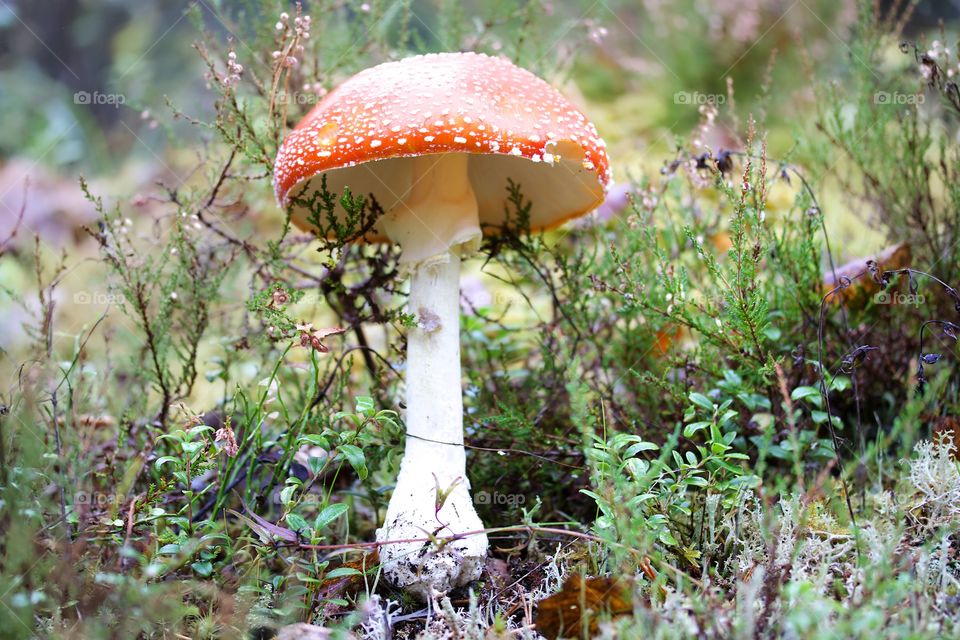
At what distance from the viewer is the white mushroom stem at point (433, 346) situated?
2088 millimetres

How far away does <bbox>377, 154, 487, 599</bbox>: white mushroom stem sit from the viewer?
2088mm

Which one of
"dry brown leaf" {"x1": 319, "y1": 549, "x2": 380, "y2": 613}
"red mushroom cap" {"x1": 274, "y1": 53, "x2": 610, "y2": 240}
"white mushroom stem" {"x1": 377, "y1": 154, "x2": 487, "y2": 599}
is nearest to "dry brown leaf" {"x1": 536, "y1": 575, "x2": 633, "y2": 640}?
"white mushroom stem" {"x1": 377, "y1": 154, "x2": 487, "y2": 599}

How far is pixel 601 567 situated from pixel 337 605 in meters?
0.73

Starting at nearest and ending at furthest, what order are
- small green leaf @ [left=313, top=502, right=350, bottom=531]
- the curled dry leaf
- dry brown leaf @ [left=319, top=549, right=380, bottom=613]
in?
small green leaf @ [left=313, top=502, right=350, bottom=531], dry brown leaf @ [left=319, top=549, right=380, bottom=613], the curled dry leaf

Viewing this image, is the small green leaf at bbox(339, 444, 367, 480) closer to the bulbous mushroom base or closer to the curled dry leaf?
the bulbous mushroom base

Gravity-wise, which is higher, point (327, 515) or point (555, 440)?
point (555, 440)

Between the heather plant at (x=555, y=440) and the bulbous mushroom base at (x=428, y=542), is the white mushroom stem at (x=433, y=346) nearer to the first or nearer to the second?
the bulbous mushroom base at (x=428, y=542)

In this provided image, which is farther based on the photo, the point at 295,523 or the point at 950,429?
the point at 950,429

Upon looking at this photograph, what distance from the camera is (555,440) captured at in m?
2.26

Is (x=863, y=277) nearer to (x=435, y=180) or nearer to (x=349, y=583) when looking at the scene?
(x=435, y=180)

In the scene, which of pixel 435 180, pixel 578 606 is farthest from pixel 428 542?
pixel 435 180

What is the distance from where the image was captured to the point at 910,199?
2.73 metres

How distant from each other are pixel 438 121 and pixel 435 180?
461 millimetres

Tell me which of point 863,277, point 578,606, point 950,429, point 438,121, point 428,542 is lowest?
point 578,606
